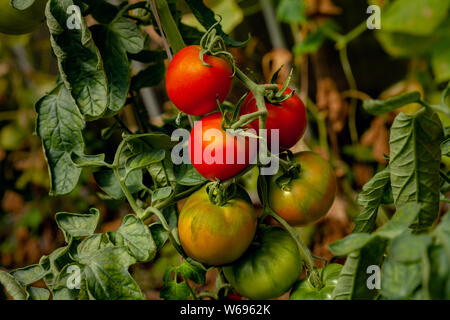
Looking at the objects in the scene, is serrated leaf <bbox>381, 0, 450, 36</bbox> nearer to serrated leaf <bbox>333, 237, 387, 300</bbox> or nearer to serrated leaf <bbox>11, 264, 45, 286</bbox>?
serrated leaf <bbox>333, 237, 387, 300</bbox>

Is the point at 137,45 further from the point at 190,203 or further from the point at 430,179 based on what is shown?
the point at 430,179

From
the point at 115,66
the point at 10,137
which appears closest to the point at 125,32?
the point at 115,66

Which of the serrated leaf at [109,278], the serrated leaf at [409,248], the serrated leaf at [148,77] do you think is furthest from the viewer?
the serrated leaf at [148,77]

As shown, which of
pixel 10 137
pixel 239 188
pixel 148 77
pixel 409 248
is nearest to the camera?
pixel 409 248

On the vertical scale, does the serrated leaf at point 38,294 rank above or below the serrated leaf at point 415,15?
below

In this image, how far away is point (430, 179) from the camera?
453 millimetres

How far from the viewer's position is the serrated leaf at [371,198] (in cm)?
48

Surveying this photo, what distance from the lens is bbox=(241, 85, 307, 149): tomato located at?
19.1 inches

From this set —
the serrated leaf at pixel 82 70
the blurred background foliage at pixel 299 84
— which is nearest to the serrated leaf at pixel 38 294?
the serrated leaf at pixel 82 70

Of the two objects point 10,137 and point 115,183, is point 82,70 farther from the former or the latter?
point 10,137

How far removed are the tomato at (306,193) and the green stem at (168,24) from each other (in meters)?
0.23

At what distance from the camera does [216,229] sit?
462 millimetres

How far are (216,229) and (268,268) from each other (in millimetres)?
92

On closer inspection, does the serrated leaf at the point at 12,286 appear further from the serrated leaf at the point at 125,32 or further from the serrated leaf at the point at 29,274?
the serrated leaf at the point at 125,32
